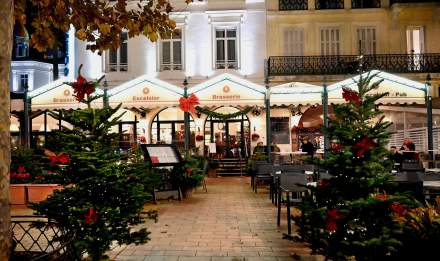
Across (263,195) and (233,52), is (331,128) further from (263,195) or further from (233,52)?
(233,52)

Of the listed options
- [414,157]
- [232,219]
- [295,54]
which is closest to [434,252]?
[232,219]

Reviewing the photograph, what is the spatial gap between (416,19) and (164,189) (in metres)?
16.4

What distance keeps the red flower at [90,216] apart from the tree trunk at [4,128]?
1.30 meters

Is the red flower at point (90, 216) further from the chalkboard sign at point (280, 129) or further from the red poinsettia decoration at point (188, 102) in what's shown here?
the chalkboard sign at point (280, 129)

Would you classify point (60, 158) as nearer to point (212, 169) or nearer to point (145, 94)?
point (145, 94)

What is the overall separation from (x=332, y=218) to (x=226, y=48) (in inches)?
659

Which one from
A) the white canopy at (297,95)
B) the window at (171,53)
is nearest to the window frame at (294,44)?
the window at (171,53)

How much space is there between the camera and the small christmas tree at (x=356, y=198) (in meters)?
4.08

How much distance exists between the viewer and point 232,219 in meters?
7.77

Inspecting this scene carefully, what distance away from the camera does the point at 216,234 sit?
21.5ft

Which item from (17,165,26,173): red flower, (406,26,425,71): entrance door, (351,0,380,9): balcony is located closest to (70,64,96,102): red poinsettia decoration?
(17,165,26,173): red flower

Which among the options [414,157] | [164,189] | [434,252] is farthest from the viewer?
[414,157]

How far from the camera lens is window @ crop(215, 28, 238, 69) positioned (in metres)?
20.0

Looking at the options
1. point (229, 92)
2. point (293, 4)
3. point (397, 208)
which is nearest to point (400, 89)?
point (229, 92)
